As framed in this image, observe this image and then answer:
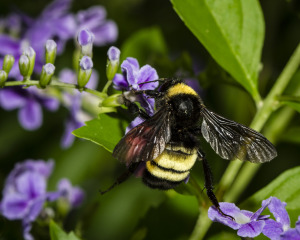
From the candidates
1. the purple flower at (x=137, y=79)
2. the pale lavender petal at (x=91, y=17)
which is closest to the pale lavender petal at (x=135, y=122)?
the purple flower at (x=137, y=79)

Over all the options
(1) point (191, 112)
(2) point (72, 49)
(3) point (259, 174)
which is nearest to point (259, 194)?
(1) point (191, 112)

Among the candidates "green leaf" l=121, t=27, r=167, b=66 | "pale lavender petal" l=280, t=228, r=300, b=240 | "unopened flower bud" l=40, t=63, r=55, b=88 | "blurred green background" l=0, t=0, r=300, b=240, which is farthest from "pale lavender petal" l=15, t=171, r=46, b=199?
"pale lavender petal" l=280, t=228, r=300, b=240

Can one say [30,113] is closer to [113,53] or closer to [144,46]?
[144,46]

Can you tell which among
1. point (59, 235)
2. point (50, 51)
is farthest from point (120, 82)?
point (59, 235)

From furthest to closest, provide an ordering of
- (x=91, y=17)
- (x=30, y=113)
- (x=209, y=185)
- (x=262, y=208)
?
(x=30, y=113)
(x=91, y=17)
(x=209, y=185)
(x=262, y=208)

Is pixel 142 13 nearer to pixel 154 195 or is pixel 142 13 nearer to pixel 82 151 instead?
pixel 82 151

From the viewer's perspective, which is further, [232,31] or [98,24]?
[98,24]

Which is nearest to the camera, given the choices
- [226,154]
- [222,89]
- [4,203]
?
[226,154]

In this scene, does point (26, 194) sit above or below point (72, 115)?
below
